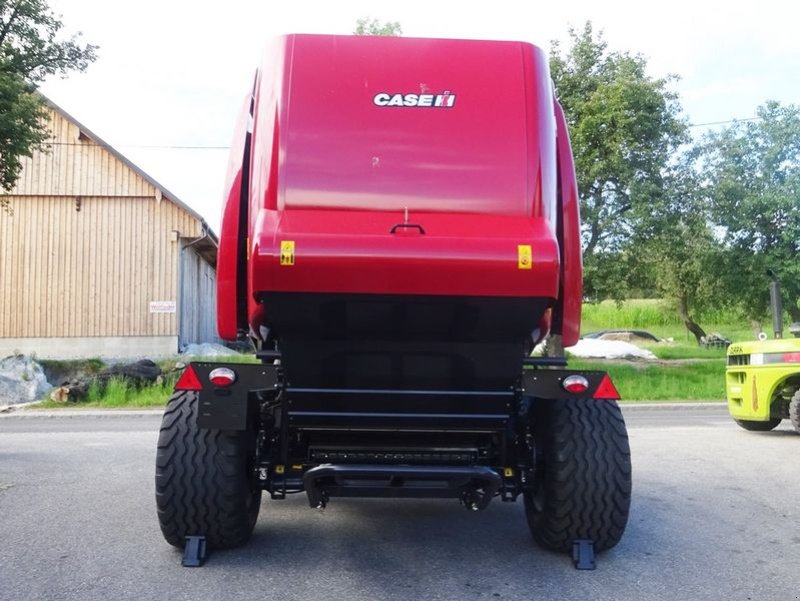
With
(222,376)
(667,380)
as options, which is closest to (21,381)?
(667,380)

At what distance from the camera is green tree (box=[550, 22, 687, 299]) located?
2409cm

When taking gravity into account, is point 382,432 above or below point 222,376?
below

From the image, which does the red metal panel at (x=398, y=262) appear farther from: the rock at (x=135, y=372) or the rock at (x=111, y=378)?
the rock at (x=135, y=372)

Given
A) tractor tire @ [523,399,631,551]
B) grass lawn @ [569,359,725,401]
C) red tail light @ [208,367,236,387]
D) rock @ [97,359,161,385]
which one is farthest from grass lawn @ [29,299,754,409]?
tractor tire @ [523,399,631,551]

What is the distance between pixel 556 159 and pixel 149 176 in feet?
75.8

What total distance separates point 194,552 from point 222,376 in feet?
3.49

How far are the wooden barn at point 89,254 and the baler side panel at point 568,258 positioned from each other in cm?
2243

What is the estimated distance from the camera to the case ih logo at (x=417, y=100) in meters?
4.62

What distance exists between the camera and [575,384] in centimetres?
462

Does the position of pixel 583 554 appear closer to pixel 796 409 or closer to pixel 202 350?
pixel 796 409

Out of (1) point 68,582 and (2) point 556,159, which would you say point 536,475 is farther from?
(1) point 68,582

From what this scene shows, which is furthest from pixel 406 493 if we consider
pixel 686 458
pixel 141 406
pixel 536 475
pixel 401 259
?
pixel 141 406

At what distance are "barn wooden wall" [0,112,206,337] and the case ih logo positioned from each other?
22.4m

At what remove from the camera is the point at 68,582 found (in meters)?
4.37
